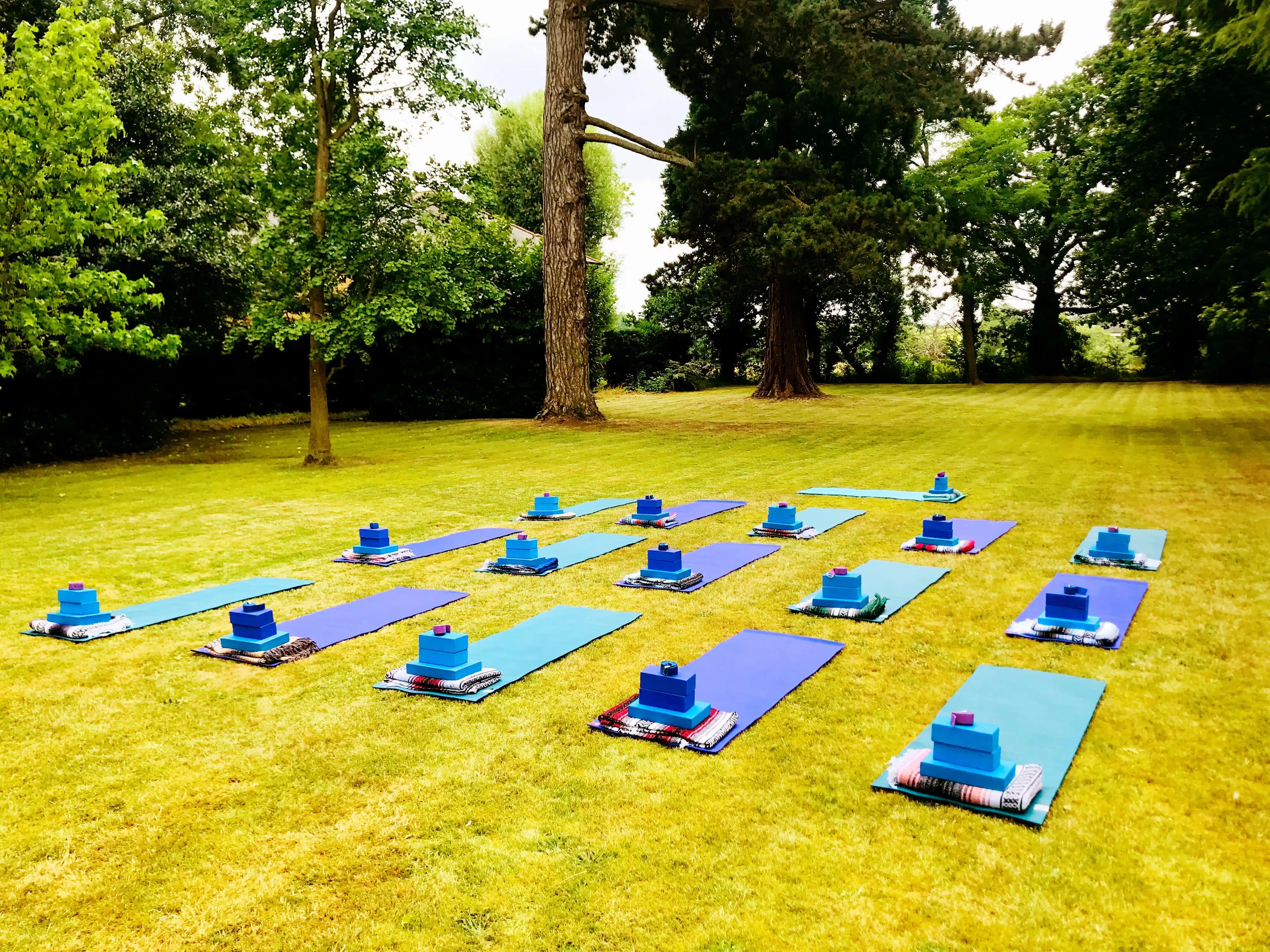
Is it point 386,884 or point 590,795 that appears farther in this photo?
point 590,795

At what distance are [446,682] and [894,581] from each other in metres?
3.43

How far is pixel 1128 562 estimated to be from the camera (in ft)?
21.5

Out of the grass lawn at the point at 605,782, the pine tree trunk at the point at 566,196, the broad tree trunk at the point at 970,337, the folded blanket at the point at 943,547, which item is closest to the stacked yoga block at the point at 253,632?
the grass lawn at the point at 605,782

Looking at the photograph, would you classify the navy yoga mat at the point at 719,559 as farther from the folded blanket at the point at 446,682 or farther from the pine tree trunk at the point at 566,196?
the pine tree trunk at the point at 566,196

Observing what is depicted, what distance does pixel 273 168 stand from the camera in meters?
12.2

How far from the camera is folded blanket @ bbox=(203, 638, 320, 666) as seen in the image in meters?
4.76

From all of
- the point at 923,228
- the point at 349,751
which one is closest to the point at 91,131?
the point at 349,751

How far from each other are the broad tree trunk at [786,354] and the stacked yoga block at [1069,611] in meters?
20.6

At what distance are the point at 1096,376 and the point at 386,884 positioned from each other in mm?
34360

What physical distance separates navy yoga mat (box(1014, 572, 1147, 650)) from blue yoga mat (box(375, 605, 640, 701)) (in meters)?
2.41

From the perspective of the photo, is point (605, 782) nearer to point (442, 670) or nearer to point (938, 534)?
point (442, 670)

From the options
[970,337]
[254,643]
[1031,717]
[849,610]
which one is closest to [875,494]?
[849,610]

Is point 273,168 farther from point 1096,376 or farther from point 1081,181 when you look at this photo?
point 1096,376

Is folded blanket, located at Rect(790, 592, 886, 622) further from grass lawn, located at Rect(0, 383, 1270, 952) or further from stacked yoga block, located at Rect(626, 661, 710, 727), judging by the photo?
stacked yoga block, located at Rect(626, 661, 710, 727)
